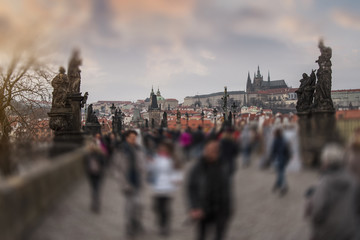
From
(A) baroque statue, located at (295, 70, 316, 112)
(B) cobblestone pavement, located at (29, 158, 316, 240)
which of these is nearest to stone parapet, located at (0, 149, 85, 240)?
(B) cobblestone pavement, located at (29, 158, 316, 240)

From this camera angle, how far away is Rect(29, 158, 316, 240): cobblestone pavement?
306 cm

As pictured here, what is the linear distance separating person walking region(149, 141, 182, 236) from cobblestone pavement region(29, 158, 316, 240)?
0.06m

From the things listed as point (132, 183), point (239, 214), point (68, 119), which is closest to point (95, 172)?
point (132, 183)

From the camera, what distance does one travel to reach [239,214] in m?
3.19

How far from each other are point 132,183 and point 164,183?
33cm

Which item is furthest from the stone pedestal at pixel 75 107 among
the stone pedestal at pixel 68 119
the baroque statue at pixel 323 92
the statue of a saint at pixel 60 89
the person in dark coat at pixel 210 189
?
the person in dark coat at pixel 210 189

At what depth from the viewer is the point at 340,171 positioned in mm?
2918

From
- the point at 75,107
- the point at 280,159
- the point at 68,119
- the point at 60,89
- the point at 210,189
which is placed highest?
the point at 60,89

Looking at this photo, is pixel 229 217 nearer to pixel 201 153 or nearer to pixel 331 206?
pixel 201 153

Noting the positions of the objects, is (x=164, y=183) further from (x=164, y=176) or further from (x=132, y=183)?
(x=132, y=183)

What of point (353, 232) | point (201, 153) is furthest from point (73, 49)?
point (353, 232)

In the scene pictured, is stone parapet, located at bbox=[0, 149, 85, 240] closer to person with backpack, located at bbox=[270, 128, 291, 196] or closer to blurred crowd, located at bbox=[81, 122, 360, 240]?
blurred crowd, located at bbox=[81, 122, 360, 240]

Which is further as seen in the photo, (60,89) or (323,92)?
(60,89)

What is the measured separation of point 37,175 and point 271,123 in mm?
2303
